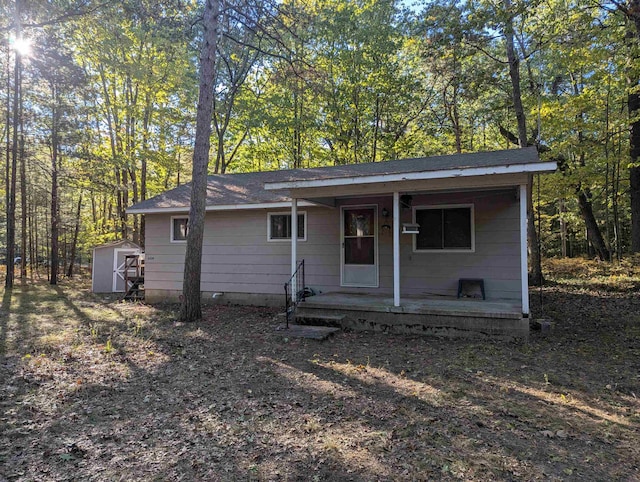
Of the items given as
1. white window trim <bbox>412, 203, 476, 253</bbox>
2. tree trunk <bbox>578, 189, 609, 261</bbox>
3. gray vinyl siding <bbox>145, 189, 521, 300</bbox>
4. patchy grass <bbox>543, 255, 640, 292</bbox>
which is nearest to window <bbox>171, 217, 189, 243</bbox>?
gray vinyl siding <bbox>145, 189, 521, 300</bbox>

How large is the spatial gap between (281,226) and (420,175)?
13.1 feet

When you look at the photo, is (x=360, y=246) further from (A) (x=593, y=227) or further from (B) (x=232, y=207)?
(A) (x=593, y=227)

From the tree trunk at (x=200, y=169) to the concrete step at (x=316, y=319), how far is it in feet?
7.21

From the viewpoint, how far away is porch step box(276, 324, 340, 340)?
243 inches

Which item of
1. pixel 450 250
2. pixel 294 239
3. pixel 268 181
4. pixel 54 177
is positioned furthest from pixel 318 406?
pixel 54 177

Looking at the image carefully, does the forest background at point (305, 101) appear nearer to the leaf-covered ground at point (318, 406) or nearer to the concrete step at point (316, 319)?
the concrete step at point (316, 319)

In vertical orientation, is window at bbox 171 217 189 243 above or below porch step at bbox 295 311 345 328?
above

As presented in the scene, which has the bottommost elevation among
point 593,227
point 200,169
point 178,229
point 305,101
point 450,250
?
point 450,250

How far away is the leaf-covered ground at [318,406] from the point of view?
2.61m

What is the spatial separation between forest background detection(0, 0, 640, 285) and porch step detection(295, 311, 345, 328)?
18.0 feet

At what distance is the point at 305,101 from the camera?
1794 centimetres

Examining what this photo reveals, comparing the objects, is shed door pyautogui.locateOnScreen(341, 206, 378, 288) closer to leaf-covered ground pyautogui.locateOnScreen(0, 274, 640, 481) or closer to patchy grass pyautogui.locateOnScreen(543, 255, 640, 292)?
leaf-covered ground pyautogui.locateOnScreen(0, 274, 640, 481)

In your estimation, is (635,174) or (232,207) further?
(635,174)

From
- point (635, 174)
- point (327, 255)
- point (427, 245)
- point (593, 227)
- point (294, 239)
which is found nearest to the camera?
point (294, 239)
